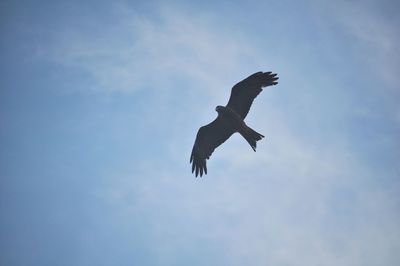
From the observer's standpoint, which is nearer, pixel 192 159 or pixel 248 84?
pixel 248 84

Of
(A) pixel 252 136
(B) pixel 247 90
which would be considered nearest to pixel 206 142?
(A) pixel 252 136

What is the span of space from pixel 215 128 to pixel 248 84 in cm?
227

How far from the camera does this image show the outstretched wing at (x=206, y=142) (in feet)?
46.0

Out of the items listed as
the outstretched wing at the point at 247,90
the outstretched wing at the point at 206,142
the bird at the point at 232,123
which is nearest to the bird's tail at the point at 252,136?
the bird at the point at 232,123

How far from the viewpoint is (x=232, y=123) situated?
524 inches

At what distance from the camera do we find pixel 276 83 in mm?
12617

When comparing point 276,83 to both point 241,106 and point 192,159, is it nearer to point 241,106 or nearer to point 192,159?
point 241,106

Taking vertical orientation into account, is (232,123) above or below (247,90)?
below

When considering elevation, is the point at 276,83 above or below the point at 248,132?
above

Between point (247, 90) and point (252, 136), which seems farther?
point (247, 90)

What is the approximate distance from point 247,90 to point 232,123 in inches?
53.5

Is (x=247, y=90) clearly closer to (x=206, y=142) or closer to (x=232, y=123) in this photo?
(x=232, y=123)

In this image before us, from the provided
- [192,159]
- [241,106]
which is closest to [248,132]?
[241,106]

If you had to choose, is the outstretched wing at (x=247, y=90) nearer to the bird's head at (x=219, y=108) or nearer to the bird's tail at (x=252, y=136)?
the bird's head at (x=219, y=108)
